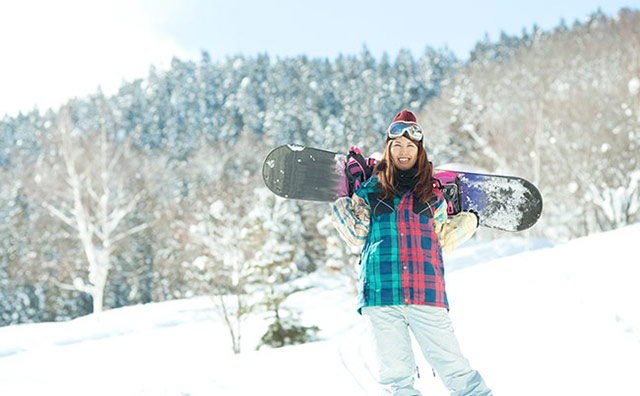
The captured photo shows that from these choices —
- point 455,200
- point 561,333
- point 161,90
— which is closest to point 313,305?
point 561,333

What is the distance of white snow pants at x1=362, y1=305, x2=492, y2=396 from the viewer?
197cm

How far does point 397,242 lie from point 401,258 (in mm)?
75

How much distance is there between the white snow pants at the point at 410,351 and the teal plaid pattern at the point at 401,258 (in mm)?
69

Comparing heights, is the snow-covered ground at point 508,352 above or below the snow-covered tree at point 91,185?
Answer: below

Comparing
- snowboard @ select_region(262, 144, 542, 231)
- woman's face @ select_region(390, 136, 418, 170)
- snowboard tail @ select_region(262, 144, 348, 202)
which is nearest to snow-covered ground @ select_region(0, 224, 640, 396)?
snowboard @ select_region(262, 144, 542, 231)

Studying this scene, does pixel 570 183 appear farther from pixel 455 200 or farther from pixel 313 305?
pixel 455 200

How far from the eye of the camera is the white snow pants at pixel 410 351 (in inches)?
77.4

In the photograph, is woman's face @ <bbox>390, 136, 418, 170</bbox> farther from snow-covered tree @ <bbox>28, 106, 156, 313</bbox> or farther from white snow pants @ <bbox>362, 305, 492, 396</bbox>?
snow-covered tree @ <bbox>28, 106, 156, 313</bbox>

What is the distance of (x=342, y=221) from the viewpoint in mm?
2164

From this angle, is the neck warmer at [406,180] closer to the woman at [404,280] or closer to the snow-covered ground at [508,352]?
the woman at [404,280]

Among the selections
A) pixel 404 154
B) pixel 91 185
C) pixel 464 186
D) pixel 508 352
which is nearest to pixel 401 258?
pixel 404 154

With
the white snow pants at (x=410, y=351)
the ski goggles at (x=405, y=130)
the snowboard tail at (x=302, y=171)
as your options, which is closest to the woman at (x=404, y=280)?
the white snow pants at (x=410, y=351)

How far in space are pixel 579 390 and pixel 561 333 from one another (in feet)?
2.58

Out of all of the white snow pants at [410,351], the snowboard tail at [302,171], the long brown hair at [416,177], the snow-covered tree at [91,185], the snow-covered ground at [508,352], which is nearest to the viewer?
the white snow pants at [410,351]
